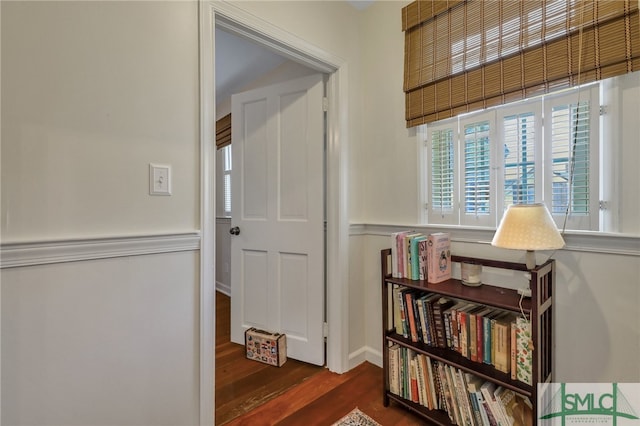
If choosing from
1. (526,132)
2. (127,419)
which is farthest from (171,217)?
(526,132)

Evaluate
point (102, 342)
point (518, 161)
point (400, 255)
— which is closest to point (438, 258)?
point (400, 255)

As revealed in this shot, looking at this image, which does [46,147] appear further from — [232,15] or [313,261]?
[313,261]

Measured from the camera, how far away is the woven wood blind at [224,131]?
3422 mm

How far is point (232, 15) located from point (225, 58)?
129 cm

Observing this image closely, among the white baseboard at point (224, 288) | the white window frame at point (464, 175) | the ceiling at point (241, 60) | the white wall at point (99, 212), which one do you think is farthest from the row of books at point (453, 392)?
the white baseboard at point (224, 288)

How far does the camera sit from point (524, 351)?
4.02 ft

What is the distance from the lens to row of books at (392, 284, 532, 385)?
124cm

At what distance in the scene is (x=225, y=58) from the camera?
2621mm

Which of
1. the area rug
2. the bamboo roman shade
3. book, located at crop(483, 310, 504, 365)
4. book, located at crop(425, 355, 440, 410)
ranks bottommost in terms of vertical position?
the area rug

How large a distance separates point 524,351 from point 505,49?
1.34 metres

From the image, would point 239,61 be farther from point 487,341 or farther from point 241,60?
point 487,341

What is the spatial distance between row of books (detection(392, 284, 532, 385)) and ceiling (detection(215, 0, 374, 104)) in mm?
1874

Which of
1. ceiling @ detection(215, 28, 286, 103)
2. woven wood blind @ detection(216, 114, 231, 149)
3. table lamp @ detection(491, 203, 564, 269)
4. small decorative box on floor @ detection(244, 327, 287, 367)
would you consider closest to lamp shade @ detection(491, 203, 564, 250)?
table lamp @ detection(491, 203, 564, 269)

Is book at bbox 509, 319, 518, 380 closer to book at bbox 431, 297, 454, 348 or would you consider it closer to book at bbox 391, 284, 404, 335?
book at bbox 431, 297, 454, 348
